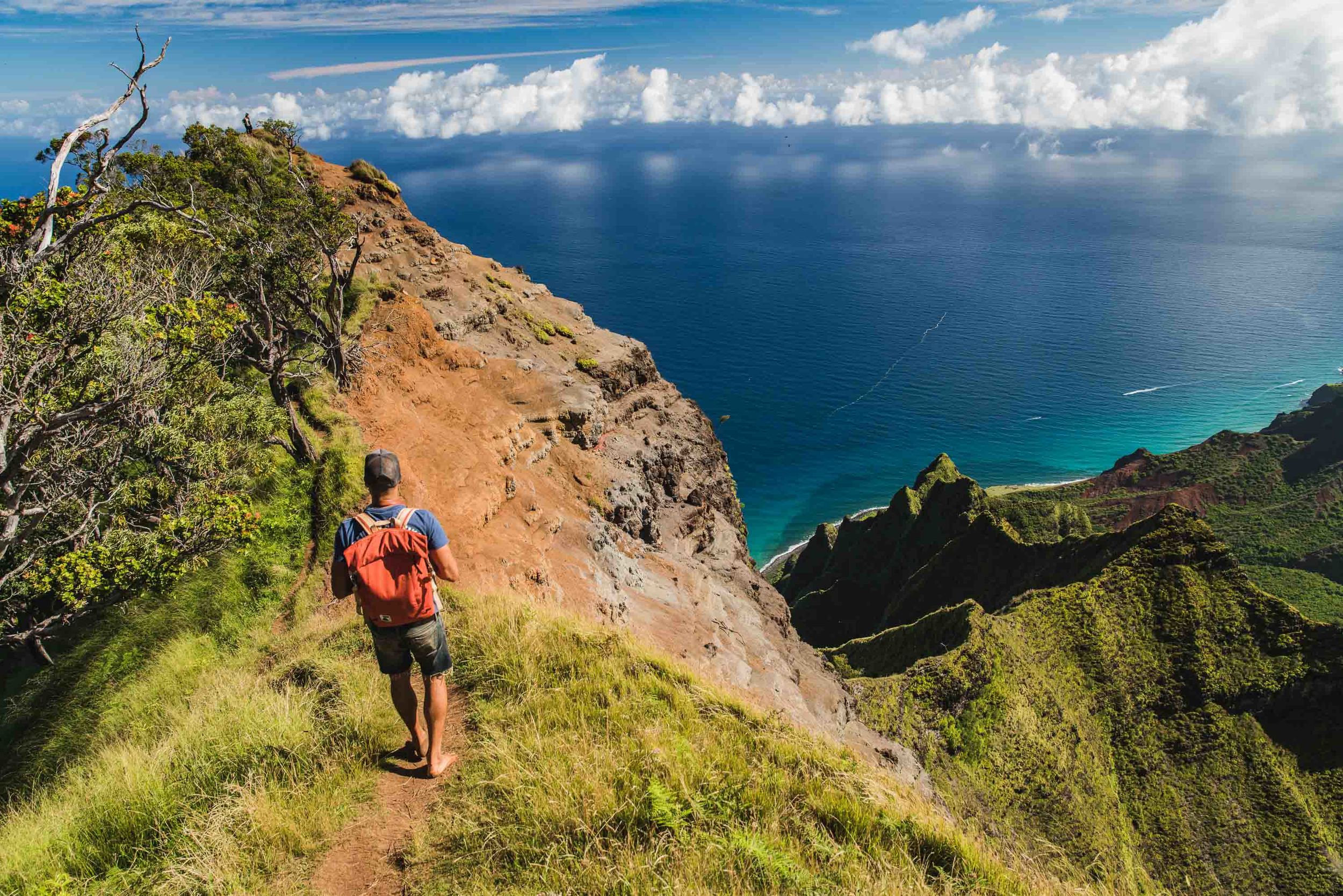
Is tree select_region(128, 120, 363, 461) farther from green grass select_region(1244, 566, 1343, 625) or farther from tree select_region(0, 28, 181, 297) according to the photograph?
green grass select_region(1244, 566, 1343, 625)

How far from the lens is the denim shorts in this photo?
7.30 meters

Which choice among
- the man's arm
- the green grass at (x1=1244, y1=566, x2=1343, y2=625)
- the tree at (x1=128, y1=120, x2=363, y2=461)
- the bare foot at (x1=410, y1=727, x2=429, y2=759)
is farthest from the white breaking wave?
the man's arm

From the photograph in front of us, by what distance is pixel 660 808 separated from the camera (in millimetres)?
6527

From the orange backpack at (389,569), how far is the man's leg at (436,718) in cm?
84

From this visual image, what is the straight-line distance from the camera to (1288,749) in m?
43.3

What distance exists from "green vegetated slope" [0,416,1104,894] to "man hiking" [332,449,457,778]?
0.85 meters

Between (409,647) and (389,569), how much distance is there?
100 centimetres

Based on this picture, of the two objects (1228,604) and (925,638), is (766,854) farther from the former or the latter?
(1228,604)

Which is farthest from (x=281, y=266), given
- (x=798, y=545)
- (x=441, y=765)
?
(x=798, y=545)

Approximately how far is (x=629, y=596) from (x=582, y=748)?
22005mm

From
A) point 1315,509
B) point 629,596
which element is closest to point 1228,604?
point 629,596

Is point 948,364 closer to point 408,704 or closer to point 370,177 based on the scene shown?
point 370,177

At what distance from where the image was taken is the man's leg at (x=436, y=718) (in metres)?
7.45

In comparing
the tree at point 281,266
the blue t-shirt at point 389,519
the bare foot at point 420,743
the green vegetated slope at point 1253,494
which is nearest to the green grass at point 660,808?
the bare foot at point 420,743
